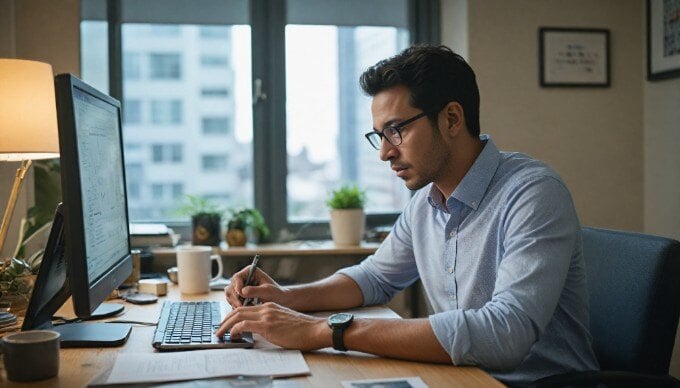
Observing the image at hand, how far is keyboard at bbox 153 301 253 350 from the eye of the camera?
4.04 ft

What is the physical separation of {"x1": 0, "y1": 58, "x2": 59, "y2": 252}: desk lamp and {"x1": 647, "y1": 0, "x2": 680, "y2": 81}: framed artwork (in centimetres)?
239

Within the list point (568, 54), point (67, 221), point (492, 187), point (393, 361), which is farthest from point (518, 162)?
point (568, 54)

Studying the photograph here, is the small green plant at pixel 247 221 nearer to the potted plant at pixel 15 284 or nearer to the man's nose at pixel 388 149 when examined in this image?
the potted plant at pixel 15 284

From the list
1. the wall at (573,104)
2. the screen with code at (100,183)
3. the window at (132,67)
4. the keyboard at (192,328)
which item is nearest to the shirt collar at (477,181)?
the keyboard at (192,328)

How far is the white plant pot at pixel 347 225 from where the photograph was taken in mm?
2819

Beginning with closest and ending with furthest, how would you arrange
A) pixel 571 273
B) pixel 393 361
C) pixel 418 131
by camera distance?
pixel 393 361
pixel 571 273
pixel 418 131

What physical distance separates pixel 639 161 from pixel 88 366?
263 centimetres

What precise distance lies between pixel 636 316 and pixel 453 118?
57 centimetres

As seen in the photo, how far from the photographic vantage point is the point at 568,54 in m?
2.95

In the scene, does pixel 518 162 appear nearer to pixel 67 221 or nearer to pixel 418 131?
pixel 418 131

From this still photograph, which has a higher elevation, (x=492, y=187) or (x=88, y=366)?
(x=492, y=187)

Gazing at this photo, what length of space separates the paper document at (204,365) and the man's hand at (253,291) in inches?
13.6

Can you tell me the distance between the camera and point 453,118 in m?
1.50

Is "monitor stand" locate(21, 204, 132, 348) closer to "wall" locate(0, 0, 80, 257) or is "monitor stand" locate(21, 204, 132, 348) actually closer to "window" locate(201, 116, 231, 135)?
"wall" locate(0, 0, 80, 257)
